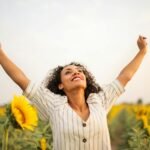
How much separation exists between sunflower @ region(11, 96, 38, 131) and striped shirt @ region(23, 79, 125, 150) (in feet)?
0.15

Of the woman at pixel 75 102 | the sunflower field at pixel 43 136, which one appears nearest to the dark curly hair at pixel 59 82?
the woman at pixel 75 102

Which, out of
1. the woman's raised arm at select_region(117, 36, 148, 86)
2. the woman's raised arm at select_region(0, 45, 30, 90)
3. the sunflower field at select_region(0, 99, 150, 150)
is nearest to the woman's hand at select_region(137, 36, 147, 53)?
the woman's raised arm at select_region(117, 36, 148, 86)

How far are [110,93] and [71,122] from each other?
14.4 inches

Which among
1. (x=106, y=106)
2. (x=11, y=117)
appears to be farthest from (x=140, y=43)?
(x=11, y=117)

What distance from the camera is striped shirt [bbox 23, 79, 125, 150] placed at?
2.96m

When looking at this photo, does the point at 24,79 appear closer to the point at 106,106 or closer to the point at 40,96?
the point at 40,96

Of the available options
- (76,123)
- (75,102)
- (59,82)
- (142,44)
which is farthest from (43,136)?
(76,123)

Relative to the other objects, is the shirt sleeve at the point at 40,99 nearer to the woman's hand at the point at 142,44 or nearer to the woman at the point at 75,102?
the woman at the point at 75,102

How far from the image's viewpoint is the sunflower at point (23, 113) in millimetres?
3037

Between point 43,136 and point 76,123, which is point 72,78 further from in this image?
point 43,136

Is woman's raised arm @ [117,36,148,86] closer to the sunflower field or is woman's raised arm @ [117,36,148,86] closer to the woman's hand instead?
the woman's hand

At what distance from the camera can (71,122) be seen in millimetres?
2973

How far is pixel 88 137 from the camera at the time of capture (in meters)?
2.97

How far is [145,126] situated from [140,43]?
234 centimetres
